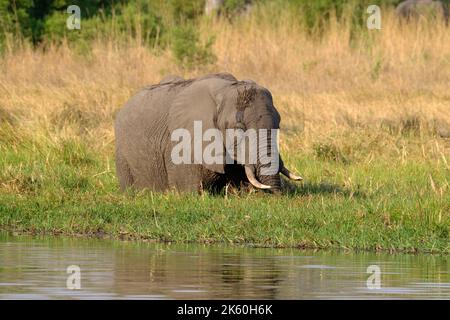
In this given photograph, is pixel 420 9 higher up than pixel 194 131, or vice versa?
pixel 420 9

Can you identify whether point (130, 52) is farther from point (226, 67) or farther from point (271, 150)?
point (271, 150)

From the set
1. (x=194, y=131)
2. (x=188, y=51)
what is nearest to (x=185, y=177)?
(x=194, y=131)

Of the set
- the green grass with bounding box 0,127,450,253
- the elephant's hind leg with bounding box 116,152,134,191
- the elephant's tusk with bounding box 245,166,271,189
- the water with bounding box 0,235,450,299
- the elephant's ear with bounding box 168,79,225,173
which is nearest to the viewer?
the water with bounding box 0,235,450,299

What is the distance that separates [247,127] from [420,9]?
16.6 metres

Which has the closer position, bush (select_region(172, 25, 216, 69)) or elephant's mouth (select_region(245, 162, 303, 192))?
Answer: elephant's mouth (select_region(245, 162, 303, 192))

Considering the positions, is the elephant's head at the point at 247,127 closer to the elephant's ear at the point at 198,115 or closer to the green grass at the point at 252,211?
the elephant's ear at the point at 198,115

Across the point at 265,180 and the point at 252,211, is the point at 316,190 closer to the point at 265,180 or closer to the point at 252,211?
the point at 265,180

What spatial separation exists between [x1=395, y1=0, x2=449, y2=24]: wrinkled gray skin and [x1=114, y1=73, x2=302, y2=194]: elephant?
13.1 metres

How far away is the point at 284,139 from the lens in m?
17.0

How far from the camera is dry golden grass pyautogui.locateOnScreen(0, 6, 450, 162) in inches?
690

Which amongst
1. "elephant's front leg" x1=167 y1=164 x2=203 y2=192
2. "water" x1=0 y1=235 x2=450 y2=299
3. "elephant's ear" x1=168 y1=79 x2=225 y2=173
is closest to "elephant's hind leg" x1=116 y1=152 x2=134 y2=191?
"elephant's front leg" x1=167 y1=164 x2=203 y2=192

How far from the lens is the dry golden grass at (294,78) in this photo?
57.5 ft

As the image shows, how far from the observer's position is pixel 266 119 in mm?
12883

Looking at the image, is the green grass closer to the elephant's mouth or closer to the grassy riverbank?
the grassy riverbank
